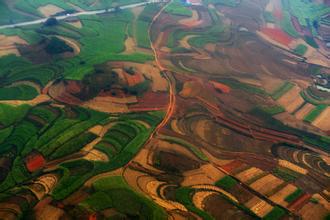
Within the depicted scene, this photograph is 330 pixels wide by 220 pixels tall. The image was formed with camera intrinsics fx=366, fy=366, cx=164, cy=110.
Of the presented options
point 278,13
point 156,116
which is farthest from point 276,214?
point 278,13

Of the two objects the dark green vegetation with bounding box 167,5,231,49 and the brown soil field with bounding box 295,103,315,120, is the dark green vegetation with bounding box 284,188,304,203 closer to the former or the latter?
the brown soil field with bounding box 295,103,315,120

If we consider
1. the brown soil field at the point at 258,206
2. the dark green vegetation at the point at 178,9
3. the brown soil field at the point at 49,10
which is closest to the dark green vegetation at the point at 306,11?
the dark green vegetation at the point at 178,9

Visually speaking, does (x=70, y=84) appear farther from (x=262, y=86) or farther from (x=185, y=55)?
(x=262, y=86)

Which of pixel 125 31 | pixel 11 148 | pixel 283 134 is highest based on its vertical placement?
pixel 125 31

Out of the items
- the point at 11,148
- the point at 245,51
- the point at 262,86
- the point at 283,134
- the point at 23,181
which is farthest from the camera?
the point at 245,51

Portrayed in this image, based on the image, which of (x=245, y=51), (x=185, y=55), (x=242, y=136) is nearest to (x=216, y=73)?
(x=185, y=55)

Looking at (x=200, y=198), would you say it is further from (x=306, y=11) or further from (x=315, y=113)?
(x=306, y=11)

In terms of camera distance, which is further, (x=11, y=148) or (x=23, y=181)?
(x=11, y=148)

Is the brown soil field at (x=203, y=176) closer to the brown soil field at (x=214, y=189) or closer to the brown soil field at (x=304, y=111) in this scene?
the brown soil field at (x=214, y=189)
